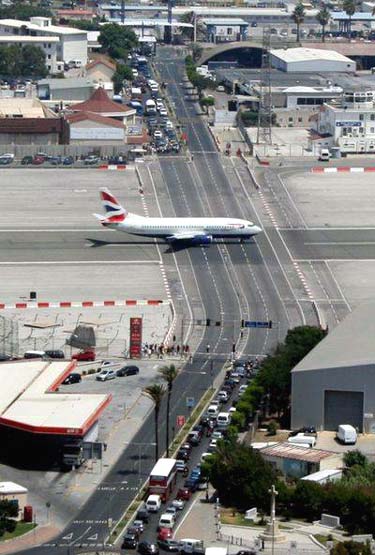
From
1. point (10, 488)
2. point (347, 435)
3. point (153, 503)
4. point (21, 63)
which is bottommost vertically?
point (153, 503)

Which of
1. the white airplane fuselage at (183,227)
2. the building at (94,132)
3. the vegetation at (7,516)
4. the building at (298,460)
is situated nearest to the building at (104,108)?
the building at (94,132)

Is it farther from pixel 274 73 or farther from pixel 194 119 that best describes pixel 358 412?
pixel 274 73

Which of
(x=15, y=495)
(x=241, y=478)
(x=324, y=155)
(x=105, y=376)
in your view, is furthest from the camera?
(x=324, y=155)

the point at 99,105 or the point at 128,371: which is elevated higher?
the point at 99,105

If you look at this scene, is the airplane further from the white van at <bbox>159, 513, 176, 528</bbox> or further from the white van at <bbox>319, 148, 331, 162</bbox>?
the white van at <bbox>159, 513, 176, 528</bbox>

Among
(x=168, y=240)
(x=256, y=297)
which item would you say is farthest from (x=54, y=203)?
(x=256, y=297)

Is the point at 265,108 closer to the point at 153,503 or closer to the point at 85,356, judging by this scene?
the point at 85,356

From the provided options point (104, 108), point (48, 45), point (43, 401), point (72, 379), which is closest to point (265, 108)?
point (104, 108)
